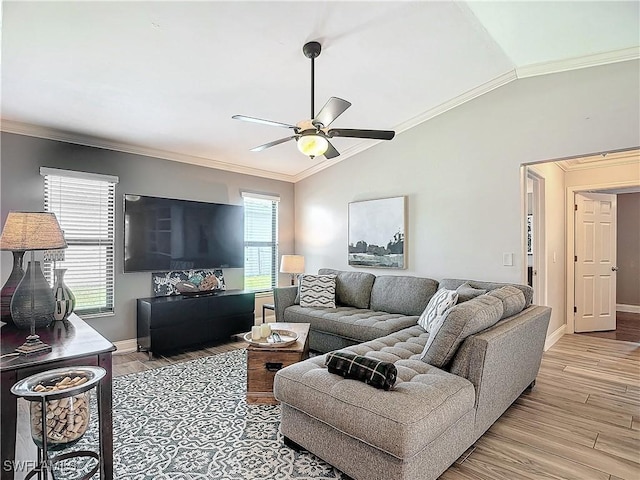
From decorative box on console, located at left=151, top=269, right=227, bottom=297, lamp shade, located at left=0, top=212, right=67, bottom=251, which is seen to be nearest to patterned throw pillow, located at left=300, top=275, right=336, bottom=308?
decorative box on console, located at left=151, top=269, right=227, bottom=297

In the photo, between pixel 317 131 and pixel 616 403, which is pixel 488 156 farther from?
pixel 616 403

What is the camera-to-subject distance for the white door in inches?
205

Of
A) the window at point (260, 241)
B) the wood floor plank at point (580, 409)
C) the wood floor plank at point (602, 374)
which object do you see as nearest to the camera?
the wood floor plank at point (580, 409)

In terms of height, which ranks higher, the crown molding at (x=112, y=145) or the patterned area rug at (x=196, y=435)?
the crown molding at (x=112, y=145)

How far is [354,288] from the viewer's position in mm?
4629

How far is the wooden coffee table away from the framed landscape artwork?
2131 millimetres

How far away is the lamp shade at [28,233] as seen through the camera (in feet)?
6.23

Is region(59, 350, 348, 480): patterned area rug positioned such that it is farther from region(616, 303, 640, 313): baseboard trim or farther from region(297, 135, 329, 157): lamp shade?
region(616, 303, 640, 313): baseboard trim

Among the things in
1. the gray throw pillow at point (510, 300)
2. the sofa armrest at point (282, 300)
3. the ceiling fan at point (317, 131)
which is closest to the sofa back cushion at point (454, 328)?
the gray throw pillow at point (510, 300)

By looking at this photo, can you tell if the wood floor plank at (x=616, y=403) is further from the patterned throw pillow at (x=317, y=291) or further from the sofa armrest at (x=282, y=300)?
the sofa armrest at (x=282, y=300)

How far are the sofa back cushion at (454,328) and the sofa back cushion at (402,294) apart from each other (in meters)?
1.70

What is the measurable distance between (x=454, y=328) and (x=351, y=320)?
1.78 m

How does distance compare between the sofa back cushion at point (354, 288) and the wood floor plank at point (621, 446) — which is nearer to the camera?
the wood floor plank at point (621, 446)

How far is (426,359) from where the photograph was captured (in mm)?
2311
